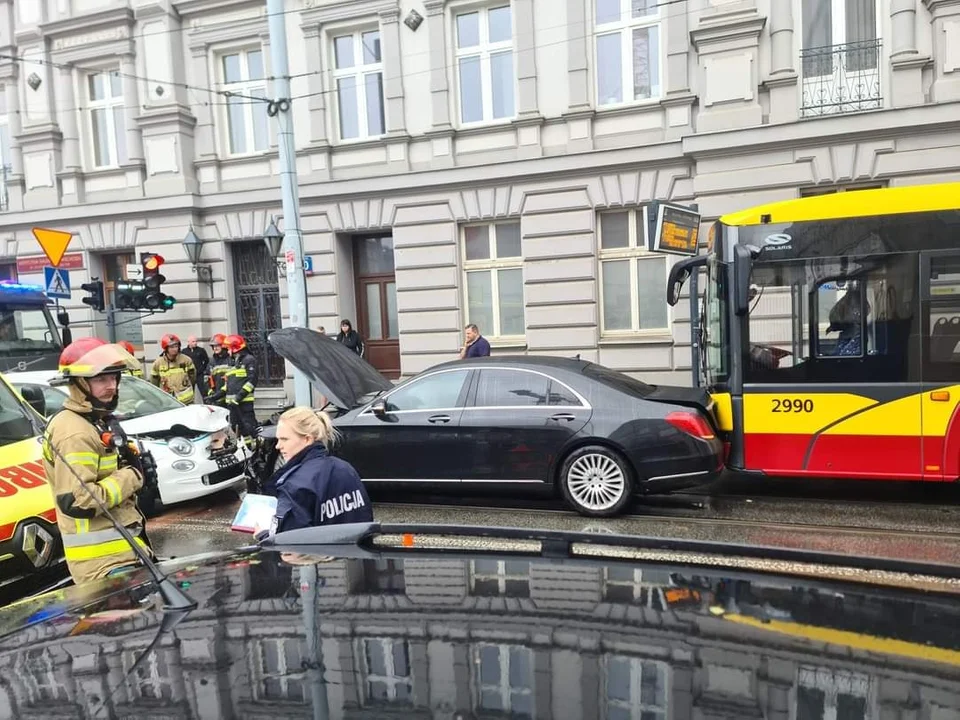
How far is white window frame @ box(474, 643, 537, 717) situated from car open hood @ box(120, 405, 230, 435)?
6.70m

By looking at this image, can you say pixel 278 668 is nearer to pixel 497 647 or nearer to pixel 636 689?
pixel 497 647

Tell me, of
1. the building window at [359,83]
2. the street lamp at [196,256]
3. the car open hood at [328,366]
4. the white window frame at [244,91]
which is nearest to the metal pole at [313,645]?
the car open hood at [328,366]

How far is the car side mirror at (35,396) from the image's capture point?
7082 millimetres

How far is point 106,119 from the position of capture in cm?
1688

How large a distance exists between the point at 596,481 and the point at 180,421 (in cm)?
469

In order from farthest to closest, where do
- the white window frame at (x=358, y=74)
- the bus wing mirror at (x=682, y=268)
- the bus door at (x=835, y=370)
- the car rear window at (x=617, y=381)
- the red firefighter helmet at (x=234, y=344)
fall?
the white window frame at (x=358, y=74)
the red firefighter helmet at (x=234, y=344)
the bus wing mirror at (x=682, y=268)
the car rear window at (x=617, y=381)
the bus door at (x=835, y=370)

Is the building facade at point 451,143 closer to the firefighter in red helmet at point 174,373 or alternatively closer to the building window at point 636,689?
the firefighter in red helmet at point 174,373

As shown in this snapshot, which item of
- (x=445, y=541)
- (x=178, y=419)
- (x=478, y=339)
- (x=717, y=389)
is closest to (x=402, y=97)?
(x=478, y=339)

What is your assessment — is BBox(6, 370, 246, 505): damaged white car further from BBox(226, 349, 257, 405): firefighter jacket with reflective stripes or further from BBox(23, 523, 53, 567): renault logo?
BBox(23, 523, 53, 567): renault logo

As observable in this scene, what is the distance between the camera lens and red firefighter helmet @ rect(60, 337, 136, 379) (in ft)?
10.2

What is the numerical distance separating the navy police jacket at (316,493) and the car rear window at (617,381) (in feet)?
13.1

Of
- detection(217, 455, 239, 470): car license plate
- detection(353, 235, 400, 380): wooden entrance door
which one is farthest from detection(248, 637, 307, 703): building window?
detection(353, 235, 400, 380): wooden entrance door

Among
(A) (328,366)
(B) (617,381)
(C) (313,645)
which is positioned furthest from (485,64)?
(C) (313,645)

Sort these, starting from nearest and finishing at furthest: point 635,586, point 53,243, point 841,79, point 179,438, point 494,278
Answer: point 635,586, point 179,438, point 841,79, point 53,243, point 494,278
